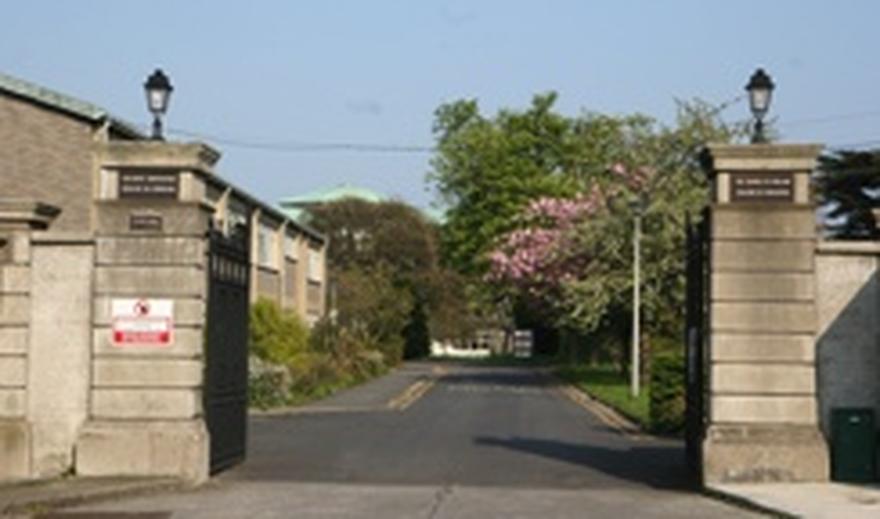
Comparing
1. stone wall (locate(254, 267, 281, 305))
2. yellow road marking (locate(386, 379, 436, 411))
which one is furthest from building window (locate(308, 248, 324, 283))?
yellow road marking (locate(386, 379, 436, 411))

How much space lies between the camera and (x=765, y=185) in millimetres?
18047

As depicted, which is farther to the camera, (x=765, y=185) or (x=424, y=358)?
(x=424, y=358)

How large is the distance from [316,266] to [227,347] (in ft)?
179

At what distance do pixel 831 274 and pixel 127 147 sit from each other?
8823 mm

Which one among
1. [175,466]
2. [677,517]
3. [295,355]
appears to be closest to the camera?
[677,517]

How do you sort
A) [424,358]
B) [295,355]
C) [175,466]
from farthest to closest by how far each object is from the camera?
[424,358]
[295,355]
[175,466]

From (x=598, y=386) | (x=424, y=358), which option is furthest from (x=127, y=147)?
(x=424, y=358)

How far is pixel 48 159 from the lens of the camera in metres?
34.2

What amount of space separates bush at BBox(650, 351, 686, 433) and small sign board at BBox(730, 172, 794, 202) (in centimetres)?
915

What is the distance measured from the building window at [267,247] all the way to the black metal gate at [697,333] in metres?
35.8

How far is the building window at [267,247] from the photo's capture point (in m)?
55.0

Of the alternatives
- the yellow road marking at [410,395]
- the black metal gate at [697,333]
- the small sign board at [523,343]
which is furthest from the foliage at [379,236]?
the black metal gate at [697,333]

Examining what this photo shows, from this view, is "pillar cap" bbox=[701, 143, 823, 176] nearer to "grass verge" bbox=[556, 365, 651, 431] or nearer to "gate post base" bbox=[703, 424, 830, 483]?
"gate post base" bbox=[703, 424, 830, 483]

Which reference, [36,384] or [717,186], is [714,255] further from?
[36,384]
